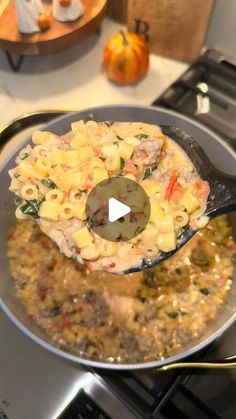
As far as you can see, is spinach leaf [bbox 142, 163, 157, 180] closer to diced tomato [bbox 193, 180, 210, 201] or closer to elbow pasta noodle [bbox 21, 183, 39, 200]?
diced tomato [bbox 193, 180, 210, 201]

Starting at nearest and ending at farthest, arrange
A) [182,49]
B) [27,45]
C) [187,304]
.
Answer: [187,304]
[27,45]
[182,49]

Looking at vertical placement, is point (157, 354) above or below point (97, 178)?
below

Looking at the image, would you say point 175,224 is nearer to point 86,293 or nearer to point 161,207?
point 161,207

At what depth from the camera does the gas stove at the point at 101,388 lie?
80cm

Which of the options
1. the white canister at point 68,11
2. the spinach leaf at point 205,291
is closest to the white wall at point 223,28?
the white canister at point 68,11

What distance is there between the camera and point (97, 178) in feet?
2.54

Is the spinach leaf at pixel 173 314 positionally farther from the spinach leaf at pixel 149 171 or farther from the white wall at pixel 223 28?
the white wall at pixel 223 28

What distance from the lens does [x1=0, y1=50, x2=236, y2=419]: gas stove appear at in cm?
80

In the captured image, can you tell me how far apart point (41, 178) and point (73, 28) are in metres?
0.51

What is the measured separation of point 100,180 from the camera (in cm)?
78

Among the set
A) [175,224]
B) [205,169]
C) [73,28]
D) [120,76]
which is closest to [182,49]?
[120,76]

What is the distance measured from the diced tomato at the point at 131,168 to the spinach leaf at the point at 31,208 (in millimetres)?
166

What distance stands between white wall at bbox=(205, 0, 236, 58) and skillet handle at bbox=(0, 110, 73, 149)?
49 cm

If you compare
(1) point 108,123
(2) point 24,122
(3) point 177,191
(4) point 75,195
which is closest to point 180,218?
(3) point 177,191
